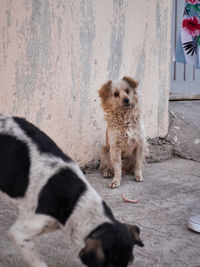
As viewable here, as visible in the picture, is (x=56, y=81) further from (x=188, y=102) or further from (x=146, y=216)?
(x=188, y=102)

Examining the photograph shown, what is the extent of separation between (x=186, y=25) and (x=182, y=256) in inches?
90.2

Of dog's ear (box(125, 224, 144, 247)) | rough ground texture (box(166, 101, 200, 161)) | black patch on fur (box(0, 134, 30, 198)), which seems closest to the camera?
dog's ear (box(125, 224, 144, 247))

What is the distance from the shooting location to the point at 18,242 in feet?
5.51

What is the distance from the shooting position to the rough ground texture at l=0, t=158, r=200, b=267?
2020mm

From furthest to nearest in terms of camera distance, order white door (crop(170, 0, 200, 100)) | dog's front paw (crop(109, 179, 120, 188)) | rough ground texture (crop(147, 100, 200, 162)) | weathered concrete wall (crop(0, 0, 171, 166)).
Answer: white door (crop(170, 0, 200, 100)), rough ground texture (crop(147, 100, 200, 162)), dog's front paw (crop(109, 179, 120, 188)), weathered concrete wall (crop(0, 0, 171, 166))

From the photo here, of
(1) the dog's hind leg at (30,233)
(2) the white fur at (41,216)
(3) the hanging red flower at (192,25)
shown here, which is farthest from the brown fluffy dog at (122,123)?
(1) the dog's hind leg at (30,233)

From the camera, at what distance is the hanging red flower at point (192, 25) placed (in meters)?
3.17

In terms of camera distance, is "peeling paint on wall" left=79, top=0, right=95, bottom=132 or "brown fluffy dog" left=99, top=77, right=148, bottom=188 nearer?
"brown fluffy dog" left=99, top=77, right=148, bottom=188

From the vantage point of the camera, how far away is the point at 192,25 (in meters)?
3.19

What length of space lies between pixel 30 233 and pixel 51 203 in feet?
0.66

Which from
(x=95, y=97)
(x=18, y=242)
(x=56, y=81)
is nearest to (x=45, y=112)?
(x=56, y=81)

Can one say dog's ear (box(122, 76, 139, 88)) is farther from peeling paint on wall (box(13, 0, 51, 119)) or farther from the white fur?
the white fur

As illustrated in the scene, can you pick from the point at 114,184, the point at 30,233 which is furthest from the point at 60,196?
the point at 114,184

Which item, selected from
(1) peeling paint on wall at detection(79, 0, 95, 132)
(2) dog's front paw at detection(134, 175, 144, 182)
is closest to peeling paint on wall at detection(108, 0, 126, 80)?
(1) peeling paint on wall at detection(79, 0, 95, 132)
